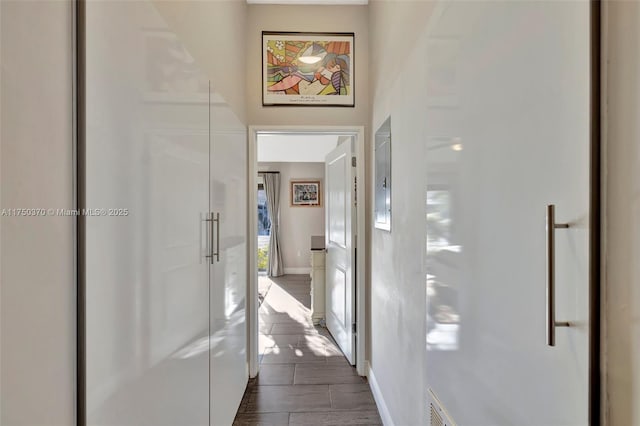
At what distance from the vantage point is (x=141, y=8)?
98 cm

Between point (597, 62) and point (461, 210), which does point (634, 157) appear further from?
point (461, 210)

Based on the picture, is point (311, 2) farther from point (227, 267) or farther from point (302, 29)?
point (227, 267)

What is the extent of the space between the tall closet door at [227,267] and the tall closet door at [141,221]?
274 mm

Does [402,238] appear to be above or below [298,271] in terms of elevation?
above

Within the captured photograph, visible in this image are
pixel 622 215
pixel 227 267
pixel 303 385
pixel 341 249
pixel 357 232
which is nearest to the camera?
pixel 622 215

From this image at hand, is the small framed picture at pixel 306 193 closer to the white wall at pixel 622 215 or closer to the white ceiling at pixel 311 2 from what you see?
the white ceiling at pixel 311 2

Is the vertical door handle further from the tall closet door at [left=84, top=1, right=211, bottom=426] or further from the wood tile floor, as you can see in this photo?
the wood tile floor

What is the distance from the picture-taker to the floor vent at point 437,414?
3.98 ft

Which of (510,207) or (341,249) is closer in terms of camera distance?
(510,207)

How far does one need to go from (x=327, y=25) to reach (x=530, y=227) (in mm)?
2695

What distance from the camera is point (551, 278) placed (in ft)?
2.14

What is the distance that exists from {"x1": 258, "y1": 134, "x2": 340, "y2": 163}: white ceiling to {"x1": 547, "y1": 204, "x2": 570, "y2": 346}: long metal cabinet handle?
4.94m

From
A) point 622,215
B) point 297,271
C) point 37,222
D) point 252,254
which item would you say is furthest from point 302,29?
point 297,271

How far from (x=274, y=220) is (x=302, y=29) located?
198 inches
